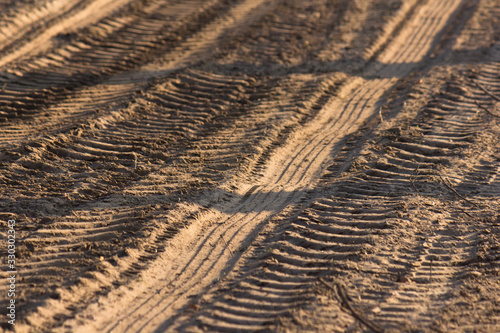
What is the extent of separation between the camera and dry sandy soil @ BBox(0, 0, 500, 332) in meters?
4.48

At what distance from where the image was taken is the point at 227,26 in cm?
→ 1212

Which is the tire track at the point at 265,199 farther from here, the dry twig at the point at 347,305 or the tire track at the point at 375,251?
the dry twig at the point at 347,305

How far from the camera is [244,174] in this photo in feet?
22.1

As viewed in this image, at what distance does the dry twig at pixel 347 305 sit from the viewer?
12.9 feet

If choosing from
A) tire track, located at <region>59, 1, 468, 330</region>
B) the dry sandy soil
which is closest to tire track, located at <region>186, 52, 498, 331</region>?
the dry sandy soil

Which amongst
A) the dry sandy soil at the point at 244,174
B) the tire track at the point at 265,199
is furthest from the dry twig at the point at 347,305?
the tire track at the point at 265,199

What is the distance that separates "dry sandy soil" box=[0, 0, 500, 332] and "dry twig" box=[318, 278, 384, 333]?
0.04 meters

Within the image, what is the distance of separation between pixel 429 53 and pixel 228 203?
289 inches

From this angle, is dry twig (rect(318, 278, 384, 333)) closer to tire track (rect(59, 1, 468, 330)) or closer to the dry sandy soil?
the dry sandy soil

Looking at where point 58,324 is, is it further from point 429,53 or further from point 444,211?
point 429,53

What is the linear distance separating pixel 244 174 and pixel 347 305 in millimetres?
2965

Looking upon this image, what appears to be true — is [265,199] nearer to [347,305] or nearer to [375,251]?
[375,251]

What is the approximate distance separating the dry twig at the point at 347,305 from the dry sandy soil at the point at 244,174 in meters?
0.04

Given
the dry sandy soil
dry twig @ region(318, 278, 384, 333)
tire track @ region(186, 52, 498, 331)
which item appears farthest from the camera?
the dry sandy soil
